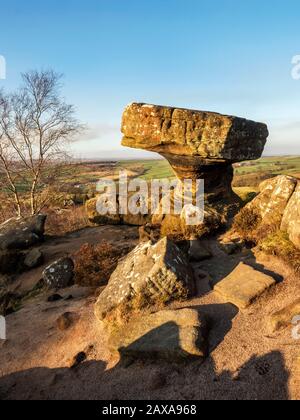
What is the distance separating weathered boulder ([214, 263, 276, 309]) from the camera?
817cm

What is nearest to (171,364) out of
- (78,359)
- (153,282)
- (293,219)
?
(153,282)

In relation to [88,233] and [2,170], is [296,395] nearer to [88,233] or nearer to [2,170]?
[88,233]

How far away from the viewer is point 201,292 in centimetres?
920

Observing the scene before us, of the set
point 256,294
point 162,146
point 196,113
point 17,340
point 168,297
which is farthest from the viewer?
point 162,146

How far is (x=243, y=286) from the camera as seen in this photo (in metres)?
8.58

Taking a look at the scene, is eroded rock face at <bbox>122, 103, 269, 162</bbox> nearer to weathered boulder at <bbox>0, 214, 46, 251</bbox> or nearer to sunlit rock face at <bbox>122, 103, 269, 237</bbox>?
sunlit rock face at <bbox>122, 103, 269, 237</bbox>

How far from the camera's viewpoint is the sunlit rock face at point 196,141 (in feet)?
44.6

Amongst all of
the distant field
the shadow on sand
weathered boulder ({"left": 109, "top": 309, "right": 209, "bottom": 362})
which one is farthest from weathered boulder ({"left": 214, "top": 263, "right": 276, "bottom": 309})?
the distant field

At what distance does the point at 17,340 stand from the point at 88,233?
1128 cm

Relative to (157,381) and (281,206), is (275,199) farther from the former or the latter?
(157,381)

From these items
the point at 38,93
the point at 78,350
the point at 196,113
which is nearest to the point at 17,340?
the point at 78,350

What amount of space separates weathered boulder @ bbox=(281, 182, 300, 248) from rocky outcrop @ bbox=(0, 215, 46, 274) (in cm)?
1261

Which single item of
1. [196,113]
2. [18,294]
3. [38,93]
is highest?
[38,93]

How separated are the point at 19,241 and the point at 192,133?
12447mm
